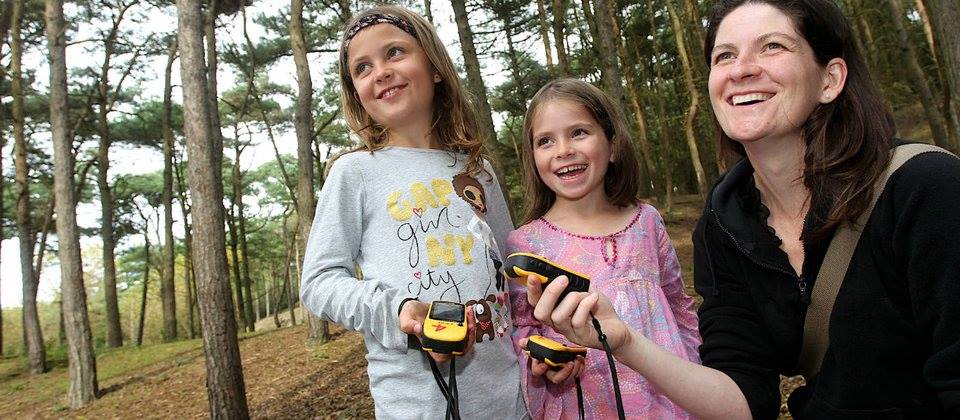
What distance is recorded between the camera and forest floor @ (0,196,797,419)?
773 cm

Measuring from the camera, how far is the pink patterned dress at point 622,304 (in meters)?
1.90

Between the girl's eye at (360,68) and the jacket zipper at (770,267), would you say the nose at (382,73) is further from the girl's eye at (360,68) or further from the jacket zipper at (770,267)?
the jacket zipper at (770,267)

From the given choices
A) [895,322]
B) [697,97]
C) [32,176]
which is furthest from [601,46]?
[32,176]

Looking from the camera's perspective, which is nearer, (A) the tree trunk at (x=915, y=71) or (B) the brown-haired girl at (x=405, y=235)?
(B) the brown-haired girl at (x=405, y=235)

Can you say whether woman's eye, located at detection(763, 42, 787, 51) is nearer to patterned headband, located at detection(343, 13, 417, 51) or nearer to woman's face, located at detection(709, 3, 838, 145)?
woman's face, located at detection(709, 3, 838, 145)

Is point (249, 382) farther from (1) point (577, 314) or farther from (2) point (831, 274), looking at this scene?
(2) point (831, 274)

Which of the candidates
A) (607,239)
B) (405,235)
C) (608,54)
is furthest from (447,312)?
(608,54)

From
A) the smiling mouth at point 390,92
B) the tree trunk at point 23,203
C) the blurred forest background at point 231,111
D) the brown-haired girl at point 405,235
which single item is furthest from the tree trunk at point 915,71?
the tree trunk at point 23,203

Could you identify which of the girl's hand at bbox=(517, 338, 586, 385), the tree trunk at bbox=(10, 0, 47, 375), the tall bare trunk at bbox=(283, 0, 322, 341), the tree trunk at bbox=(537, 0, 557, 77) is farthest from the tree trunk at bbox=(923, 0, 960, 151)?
the tree trunk at bbox=(10, 0, 47, 375)

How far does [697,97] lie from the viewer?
1220 cm

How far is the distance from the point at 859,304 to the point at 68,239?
12119 millimetres

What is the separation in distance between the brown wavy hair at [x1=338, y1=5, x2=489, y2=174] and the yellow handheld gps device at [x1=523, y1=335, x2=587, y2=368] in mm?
815

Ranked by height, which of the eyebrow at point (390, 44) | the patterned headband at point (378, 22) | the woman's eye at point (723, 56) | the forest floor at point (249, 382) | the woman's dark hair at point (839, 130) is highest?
the patterned headband at point (378, 22)

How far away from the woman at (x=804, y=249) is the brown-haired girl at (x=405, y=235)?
0.51m
